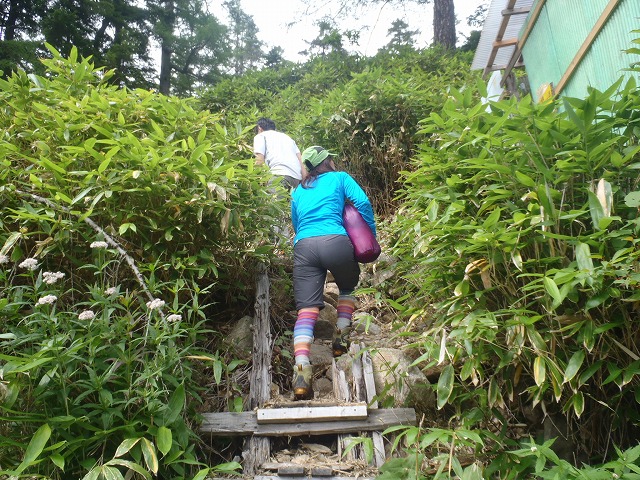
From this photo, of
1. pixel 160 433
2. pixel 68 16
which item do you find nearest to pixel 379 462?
pixel 160 433

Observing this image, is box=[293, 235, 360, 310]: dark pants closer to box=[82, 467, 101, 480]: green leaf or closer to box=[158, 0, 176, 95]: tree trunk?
box=[82, 467, 101, 480]: green leaf

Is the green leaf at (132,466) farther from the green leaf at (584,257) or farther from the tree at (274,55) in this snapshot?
the tree at (274,55)

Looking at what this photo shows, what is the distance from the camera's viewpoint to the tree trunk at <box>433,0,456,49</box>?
12.7 meters

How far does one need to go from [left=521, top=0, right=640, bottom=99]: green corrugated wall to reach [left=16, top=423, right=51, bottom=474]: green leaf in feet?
11.6

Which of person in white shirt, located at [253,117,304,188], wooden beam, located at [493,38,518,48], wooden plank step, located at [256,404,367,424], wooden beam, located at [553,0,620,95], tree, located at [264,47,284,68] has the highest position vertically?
tree, located at [264,47,284,68]

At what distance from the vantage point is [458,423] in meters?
3.24

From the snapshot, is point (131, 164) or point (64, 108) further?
point (64, 108)

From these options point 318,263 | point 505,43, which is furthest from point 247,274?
point 505,43

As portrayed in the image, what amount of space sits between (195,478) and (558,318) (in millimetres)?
1985

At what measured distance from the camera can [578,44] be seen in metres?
4.31

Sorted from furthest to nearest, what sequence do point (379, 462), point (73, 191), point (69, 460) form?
point (73, 191) → point (379, 462) → point (69, 460)

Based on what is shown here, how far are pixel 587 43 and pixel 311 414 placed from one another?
340cm

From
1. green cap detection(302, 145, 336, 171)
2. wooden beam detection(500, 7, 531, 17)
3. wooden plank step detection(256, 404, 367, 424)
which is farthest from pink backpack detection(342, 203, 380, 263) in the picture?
wooden beam detection(500, 7, 531, 17)

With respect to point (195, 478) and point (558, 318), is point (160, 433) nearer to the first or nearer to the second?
point (195, 478)
